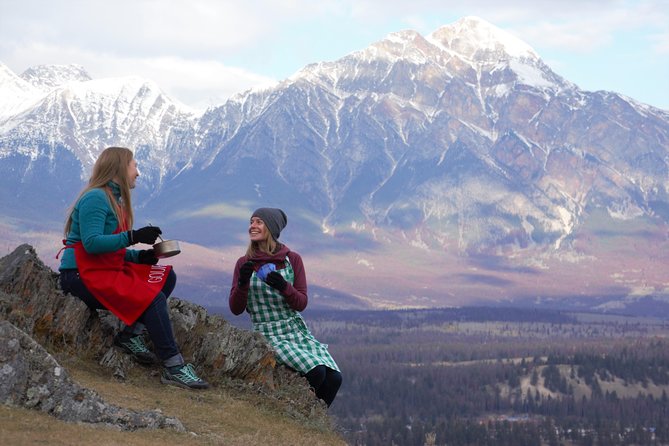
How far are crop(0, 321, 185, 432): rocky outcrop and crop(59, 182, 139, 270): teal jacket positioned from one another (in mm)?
2085

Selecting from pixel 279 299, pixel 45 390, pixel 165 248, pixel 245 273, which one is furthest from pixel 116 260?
pixel 279 299

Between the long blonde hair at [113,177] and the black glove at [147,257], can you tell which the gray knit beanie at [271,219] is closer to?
the black glove at [147,257]

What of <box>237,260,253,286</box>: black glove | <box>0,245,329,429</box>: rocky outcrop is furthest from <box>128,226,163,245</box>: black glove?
<box>0,245,329,429</box>: rocky outcrop

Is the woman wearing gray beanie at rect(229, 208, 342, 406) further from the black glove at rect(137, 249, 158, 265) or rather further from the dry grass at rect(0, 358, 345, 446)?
the black glove at rect(137, 249, 158, 265)

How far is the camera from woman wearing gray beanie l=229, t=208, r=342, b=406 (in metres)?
18.4

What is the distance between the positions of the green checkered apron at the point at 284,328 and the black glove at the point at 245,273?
62cm

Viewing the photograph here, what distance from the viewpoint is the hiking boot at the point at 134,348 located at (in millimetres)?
18250

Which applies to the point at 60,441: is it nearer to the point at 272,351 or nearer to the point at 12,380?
the point at 12,380

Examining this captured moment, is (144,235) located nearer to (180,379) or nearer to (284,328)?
(180,379)

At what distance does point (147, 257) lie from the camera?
17453mm

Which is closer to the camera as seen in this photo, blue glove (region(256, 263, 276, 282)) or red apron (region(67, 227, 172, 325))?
red apron (region(67, 227, 172, 325))

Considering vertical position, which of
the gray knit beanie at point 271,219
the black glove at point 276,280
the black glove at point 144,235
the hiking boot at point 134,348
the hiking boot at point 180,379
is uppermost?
the gray knit beanie at point 271,219

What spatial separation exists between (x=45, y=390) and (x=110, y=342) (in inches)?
137

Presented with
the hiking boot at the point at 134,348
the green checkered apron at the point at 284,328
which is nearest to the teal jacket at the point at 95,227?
the hiking boot at the point at 134,348
